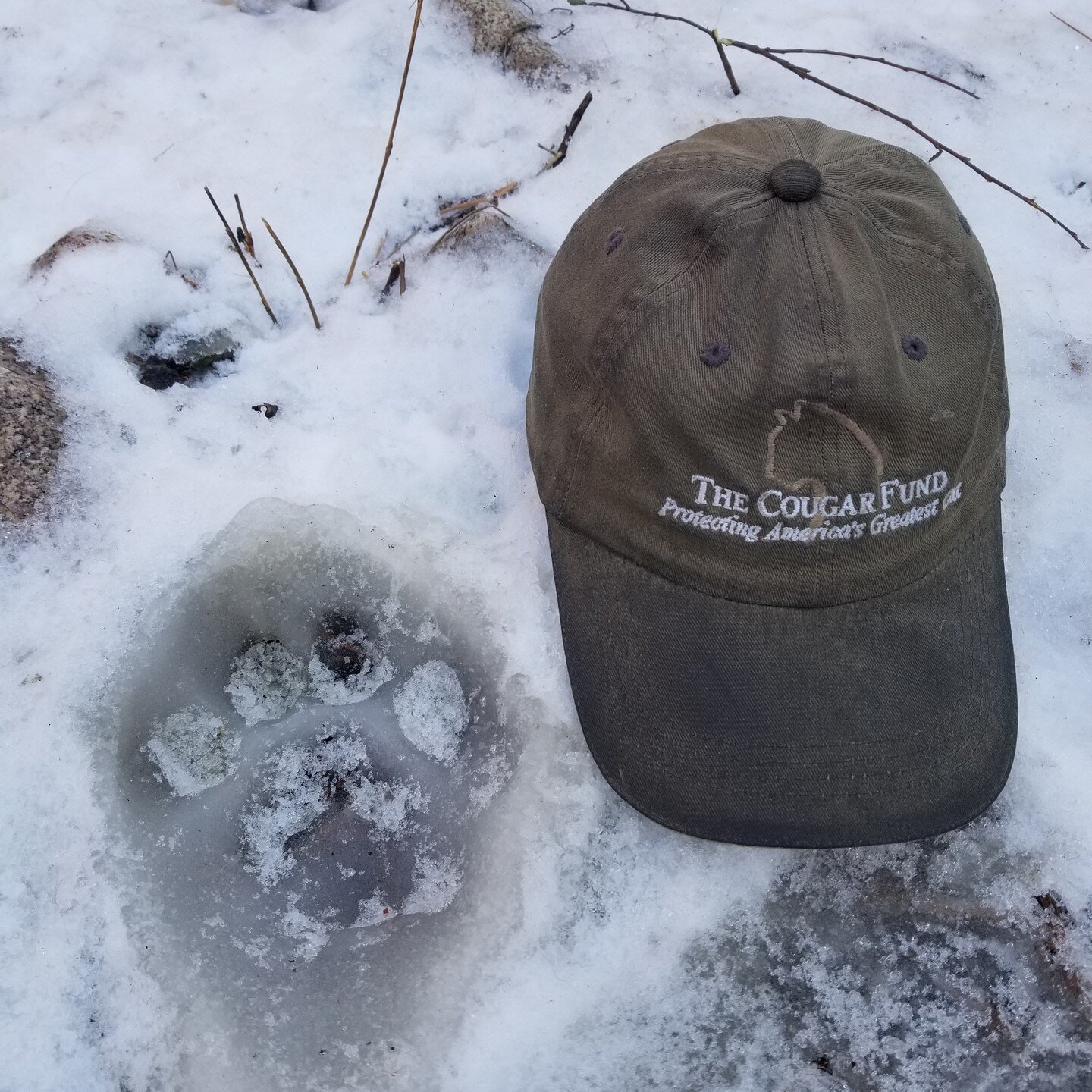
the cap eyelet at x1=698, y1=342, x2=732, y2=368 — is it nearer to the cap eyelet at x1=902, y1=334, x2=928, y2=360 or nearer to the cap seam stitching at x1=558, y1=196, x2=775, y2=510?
the cap seam stitching at x1=558, y1=196, x2=775, y2=510

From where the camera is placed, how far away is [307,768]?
5.29ft

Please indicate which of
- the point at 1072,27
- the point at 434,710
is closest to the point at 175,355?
the point at 434,710

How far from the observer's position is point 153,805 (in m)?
1.56

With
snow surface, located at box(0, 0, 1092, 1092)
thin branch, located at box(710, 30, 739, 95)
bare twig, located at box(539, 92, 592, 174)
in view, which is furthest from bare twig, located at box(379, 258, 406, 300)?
thin branch, located at box(710, 30, 739, 95)

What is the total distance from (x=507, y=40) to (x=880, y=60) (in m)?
0.85

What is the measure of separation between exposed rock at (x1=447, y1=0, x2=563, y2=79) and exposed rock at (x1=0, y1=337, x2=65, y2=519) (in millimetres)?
1271

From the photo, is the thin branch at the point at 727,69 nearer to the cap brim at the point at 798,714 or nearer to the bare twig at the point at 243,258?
the bare twig at the point at 243,258

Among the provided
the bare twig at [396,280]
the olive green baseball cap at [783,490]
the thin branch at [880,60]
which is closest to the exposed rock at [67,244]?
the bare twig at [396,280]

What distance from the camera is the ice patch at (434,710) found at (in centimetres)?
163

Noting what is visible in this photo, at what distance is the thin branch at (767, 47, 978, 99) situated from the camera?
205 centimetres

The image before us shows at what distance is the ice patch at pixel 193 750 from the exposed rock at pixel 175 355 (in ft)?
2.20

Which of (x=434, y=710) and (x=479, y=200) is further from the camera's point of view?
(x=479, y=200)

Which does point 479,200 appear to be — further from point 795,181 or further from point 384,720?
point 384,720

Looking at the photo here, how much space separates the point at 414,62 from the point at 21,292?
1021mm
